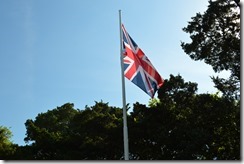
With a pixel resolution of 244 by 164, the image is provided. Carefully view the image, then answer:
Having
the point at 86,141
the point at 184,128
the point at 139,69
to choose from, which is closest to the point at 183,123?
the point at 184,128

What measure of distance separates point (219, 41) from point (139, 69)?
9.35 meters

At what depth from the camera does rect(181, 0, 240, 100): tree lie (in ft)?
69.1

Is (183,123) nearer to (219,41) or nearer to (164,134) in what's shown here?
(164,134)

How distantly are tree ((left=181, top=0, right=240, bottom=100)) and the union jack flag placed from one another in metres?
8.26

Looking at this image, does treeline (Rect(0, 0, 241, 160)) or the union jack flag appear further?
treeline (Rect(0, 0, 241, 160))

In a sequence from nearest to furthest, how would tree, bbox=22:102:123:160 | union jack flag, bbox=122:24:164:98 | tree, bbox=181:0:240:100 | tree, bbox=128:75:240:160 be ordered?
union jack flag, bbox=122:24:164:98 < tree, bbox=181:0:240:100 < tree, bbox=128:75:240:160 < tree, bbox=22:102:123:160

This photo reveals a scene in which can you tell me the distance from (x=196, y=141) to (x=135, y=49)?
1503 cm

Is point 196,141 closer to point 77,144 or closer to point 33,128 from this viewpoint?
point 77,144

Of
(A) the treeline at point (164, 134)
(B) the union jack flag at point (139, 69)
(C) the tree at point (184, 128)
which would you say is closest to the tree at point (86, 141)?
(A) the treeline at point (164, 134)

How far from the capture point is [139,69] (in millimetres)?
13953

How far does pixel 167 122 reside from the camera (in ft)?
101

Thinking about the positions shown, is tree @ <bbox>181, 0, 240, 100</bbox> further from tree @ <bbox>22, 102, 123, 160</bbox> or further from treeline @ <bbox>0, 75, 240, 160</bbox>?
tree @ <bbox>22, 102, 123, 160</bbox>

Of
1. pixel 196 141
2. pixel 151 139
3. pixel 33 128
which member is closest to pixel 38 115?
pixel 33 128

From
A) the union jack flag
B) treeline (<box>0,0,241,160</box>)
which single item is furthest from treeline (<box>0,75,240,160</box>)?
the union jack flag
